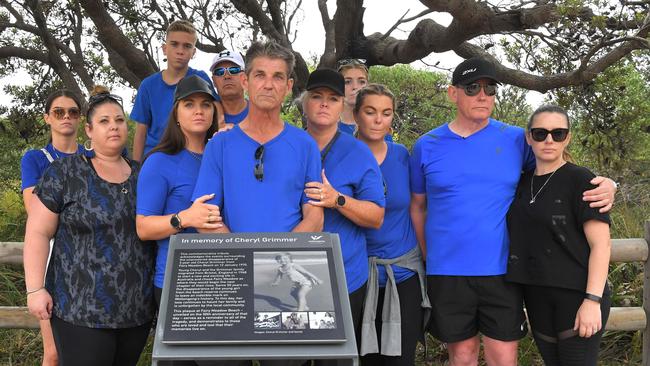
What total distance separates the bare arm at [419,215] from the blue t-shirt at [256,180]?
0.99 m

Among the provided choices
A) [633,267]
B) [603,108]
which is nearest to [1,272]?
[633,267]

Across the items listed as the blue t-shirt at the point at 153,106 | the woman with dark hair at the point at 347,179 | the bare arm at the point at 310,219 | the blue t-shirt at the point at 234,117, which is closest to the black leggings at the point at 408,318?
the woman with dark hair at the point at 347,179

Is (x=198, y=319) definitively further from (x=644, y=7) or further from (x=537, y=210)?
(x=644, y=7)

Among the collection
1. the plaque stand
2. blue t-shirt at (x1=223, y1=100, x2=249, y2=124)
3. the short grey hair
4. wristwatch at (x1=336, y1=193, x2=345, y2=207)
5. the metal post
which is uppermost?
the short grey hair

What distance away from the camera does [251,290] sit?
2.78 meters

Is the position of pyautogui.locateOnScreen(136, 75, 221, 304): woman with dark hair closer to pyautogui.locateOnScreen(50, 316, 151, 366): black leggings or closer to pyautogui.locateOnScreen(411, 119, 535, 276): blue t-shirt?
pyautogui.locateOnScreen(50, 316, 151, 366): black leggings

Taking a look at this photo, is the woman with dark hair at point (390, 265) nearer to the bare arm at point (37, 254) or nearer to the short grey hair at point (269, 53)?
the short grey hair at point (269, 53)

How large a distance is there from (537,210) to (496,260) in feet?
1.28

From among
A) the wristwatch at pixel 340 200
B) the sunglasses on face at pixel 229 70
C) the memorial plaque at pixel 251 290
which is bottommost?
the memorial plaque at pixel 251 290

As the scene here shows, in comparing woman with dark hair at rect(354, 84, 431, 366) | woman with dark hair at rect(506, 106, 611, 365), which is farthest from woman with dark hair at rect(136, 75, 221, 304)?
woman with dark hair at rect(506, 106, 611, 365)

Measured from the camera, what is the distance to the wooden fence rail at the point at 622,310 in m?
5.47

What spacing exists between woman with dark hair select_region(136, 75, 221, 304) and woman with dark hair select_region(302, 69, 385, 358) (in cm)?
63

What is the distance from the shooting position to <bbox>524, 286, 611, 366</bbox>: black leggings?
364 centimetres

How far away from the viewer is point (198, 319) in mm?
2662
